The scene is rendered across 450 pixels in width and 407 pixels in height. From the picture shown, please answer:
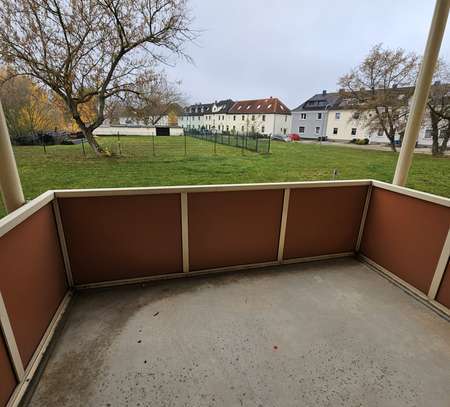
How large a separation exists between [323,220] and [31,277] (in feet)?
8.66

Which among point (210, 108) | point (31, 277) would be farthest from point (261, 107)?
point (31, 277)

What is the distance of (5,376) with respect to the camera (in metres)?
1.21

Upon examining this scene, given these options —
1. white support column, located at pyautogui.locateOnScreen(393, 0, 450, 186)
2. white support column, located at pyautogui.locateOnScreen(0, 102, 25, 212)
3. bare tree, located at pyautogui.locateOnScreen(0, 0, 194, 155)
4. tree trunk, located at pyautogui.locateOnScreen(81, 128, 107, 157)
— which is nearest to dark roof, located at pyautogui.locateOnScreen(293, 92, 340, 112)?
bare tree, located at pyautogui.locateOnScreen(0, 0, 194, 155)

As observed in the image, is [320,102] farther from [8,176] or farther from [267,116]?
[8,176]

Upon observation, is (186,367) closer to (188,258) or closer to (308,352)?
(308,352)

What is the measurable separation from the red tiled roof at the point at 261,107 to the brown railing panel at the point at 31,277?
33.6 meters

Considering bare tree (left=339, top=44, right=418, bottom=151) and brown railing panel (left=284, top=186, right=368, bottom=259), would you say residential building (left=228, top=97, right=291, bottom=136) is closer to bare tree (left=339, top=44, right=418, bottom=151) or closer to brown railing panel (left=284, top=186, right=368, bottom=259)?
bare tree (left=339, top=44, right=418, bottom=151)

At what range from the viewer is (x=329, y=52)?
4.38 meters

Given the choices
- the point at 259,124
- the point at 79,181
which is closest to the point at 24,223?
the point at 79,181

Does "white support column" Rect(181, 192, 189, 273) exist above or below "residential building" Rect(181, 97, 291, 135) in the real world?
below

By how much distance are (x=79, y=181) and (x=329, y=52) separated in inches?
219

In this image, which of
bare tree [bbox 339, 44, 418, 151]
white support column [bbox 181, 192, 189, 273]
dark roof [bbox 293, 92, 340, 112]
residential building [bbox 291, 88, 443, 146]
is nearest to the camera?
white support column [bbox 181, 192, 189, 273]

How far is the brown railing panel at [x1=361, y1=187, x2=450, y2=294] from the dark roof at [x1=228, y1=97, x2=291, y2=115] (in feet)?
106

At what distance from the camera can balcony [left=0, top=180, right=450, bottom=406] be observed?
4.48ft
